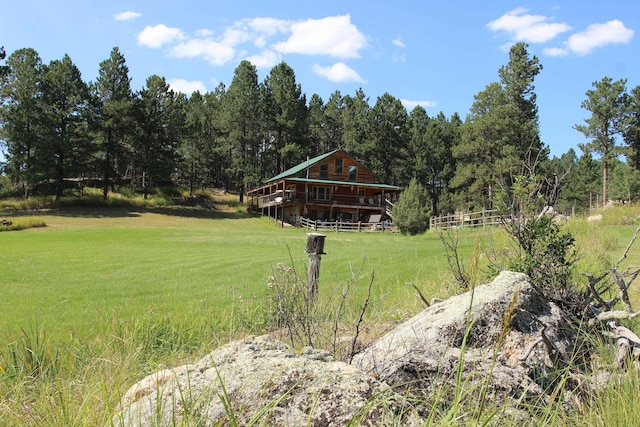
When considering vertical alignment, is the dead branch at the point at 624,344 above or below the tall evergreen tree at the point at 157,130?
below

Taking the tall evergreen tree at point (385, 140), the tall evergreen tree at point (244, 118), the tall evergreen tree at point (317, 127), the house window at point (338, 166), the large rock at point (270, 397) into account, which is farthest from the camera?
the tall evergreen tree at point (317, 127)

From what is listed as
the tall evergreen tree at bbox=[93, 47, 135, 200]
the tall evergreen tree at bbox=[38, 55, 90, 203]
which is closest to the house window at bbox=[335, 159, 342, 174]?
the tall evergreen tree at bbox=[93, 47, 135, 200]

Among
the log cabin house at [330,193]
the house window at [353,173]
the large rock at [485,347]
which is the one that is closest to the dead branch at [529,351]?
Answer: the large rock at [485,347]

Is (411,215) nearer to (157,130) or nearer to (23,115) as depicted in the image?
(157,130)

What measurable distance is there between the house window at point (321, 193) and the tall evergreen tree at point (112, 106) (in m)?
21.2

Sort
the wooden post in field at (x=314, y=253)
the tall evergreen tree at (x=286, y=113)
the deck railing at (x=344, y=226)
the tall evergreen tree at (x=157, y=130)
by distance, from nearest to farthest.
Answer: the wooden post in field at (x=314, y=253), the deck railing at (x=344, y=226), the tall evergreen tree at (x=157, y=130), the tall evergreen tree at (x=286, y=113)

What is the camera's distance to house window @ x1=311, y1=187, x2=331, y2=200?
1756 inches

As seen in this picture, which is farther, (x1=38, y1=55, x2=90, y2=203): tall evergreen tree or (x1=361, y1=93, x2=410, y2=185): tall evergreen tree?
(x1=361, y1=93, x2=410, y2=185): tall evergreen tree

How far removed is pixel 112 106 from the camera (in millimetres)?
45969

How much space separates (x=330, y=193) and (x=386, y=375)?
42.6 metres

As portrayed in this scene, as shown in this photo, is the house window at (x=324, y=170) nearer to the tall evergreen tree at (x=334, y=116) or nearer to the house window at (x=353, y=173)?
the house window at (x=353, y=173)

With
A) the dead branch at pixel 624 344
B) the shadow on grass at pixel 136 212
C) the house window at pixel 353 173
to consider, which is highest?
the house window at pixel 353 173

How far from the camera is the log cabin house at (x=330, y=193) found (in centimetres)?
4347

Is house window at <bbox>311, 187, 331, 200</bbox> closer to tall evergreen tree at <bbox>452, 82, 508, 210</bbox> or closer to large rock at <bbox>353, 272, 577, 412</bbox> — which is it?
tall evergreen tree at <bbox>452, 82, 508, 210</bbox>
